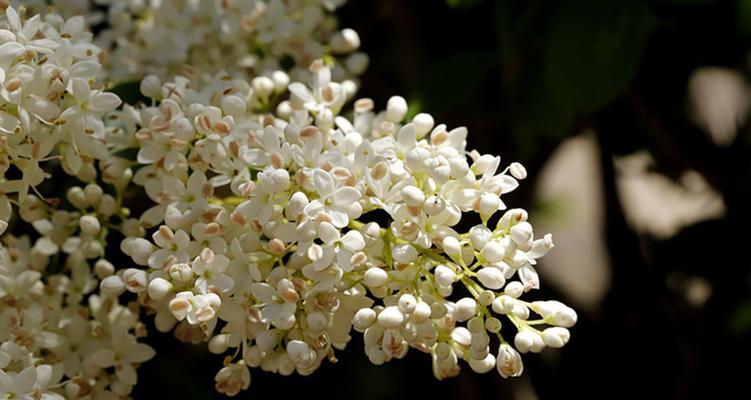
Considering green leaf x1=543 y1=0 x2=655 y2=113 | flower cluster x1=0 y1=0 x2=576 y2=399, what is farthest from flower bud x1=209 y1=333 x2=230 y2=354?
green leaf x1=543 y1=0 x2=655 y2=113

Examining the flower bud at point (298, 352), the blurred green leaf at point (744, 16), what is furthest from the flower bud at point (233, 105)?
the blurred green leaf at point (744, 16)

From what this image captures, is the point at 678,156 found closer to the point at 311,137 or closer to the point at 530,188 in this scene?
the point at 530,188

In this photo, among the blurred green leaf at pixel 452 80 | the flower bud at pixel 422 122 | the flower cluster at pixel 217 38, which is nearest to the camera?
the flower bud at pixel 422 122

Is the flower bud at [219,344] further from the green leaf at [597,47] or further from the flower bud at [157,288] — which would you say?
the green leaf at [597,47]

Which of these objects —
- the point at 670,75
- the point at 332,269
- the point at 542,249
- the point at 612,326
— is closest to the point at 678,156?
the point at 670,75

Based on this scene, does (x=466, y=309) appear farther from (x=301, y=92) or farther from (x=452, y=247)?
(x=301, y=92)

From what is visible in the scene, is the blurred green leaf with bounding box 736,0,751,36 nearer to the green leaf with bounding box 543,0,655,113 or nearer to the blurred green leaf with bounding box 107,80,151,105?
the green leaf with bounding box 543,0,655,113
